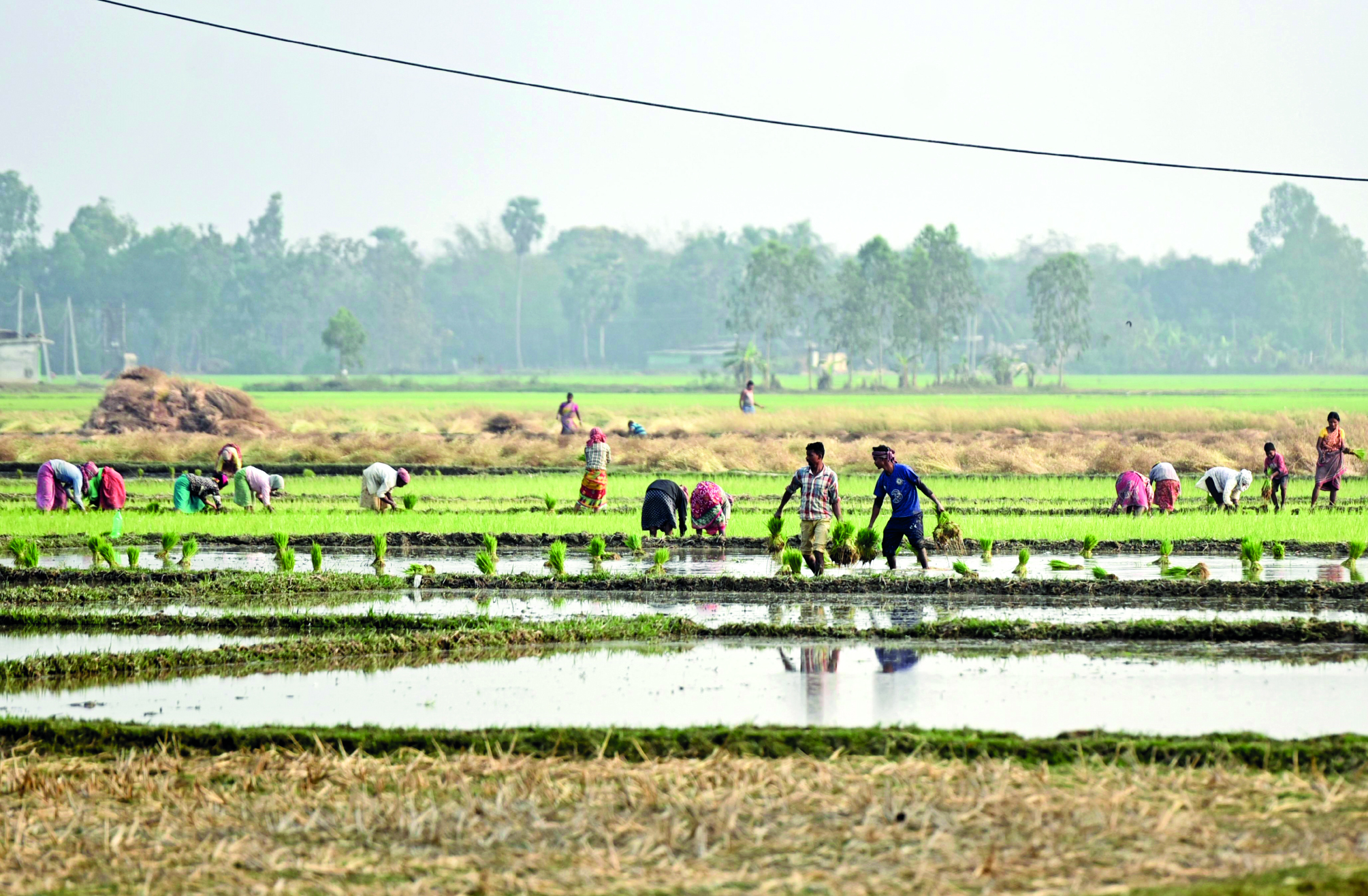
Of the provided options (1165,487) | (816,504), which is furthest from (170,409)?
(816,504)

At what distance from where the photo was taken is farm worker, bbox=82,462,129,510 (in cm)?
2136

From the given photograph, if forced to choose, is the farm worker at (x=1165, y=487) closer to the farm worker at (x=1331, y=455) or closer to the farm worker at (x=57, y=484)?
the farm worker at (x=1331, y=455)

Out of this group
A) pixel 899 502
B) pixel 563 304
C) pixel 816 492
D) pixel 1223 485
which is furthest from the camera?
pixel 563 304

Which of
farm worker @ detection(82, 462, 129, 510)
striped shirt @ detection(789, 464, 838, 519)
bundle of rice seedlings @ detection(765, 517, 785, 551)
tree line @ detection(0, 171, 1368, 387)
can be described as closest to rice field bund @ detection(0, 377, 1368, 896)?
bundle of rice seedlings @ detection(765, 517, 785, 551)

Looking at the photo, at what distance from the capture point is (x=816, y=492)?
14.3 meters

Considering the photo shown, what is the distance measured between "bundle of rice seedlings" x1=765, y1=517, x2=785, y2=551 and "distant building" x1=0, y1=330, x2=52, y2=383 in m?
76.6

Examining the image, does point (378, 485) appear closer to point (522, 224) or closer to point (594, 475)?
point (594, 475)

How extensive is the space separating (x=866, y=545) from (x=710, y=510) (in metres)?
3.04

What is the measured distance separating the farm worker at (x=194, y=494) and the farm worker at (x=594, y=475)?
5155 mm

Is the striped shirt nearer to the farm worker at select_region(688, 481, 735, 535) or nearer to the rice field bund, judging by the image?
Result: the rice field bund

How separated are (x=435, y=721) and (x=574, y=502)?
14989 mm

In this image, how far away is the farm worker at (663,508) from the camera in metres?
17.8

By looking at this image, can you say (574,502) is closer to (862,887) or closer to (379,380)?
(862,887)

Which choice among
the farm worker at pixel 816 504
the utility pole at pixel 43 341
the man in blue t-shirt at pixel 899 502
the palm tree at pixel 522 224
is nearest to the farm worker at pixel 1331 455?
the man in blue t-shirt at pixel 899 502
